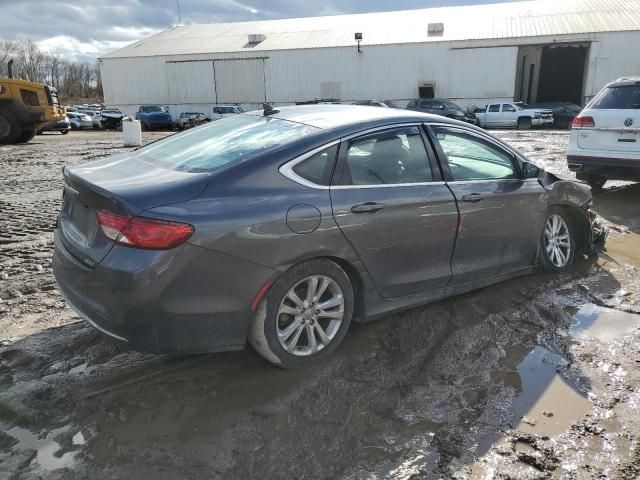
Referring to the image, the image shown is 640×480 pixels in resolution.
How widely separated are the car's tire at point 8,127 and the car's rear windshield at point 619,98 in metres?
17.0

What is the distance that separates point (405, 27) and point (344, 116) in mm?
41737

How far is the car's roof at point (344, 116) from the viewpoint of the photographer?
353cm

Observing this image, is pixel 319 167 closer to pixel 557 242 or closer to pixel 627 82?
pixel 557 242

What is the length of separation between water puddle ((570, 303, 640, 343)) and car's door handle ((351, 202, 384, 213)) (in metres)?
1.80

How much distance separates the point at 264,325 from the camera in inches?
119

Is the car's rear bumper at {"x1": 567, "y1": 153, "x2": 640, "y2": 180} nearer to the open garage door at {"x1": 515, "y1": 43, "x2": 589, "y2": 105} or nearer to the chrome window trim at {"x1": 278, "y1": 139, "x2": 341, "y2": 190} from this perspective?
the chrome window trim at {"x1": 278, "y1": 139, "x2": 341, "y2": 190}

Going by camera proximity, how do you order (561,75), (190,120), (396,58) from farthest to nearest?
(561,75)
(396,58)
(190,120)

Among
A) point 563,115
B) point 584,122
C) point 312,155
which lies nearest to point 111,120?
point 563,115

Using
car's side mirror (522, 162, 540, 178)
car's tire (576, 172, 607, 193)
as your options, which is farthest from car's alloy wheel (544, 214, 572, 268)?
car's tire (576, 172, 607, 193)

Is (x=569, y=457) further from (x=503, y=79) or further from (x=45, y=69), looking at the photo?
(x=45, y=69)

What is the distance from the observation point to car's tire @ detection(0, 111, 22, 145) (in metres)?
17.1

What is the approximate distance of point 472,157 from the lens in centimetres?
411

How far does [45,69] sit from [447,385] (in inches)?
4446

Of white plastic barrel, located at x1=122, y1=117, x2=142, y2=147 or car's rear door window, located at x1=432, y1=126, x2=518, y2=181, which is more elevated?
car's rear door window, located at x1=432, y1=126, x2=518, y2=181
